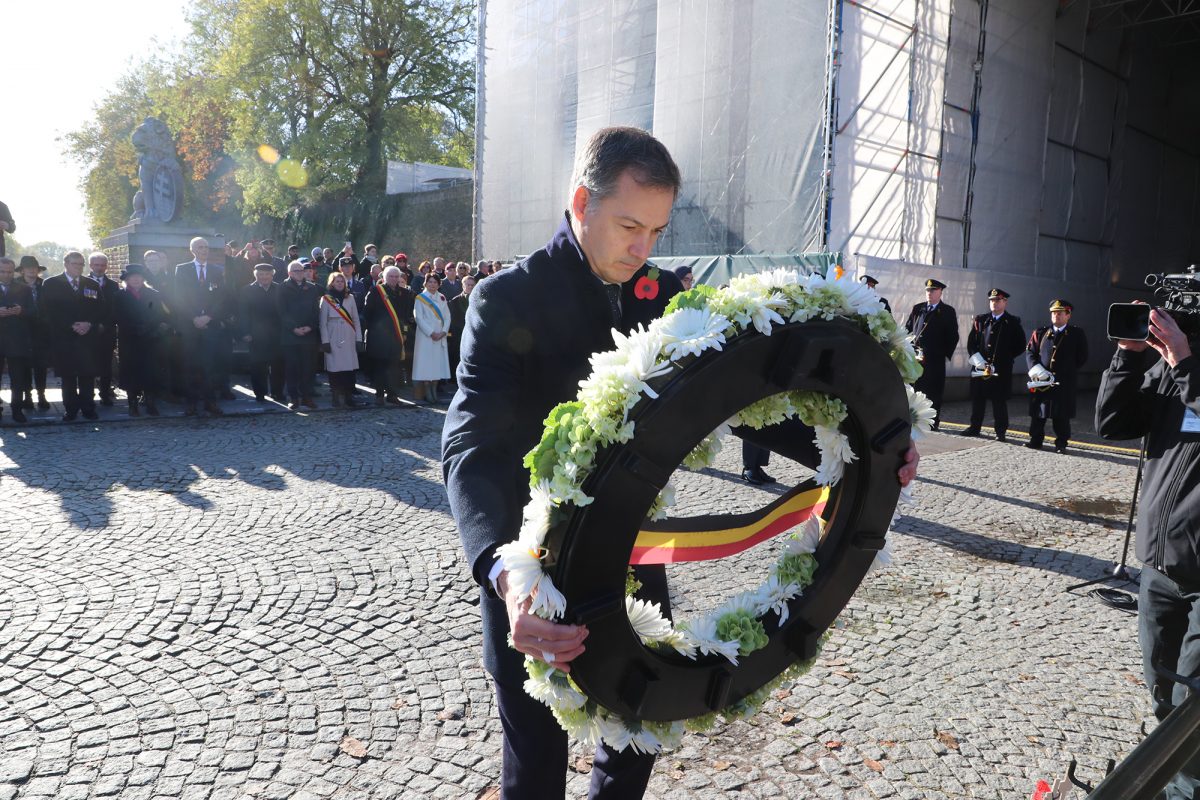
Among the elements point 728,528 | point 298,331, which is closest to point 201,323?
point 298,331

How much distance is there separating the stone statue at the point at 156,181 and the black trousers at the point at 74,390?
770 centimetres

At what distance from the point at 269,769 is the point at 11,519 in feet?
14.0

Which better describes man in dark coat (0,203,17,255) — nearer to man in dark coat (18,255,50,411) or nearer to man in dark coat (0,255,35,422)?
man in dark coat (18,255,50,411)

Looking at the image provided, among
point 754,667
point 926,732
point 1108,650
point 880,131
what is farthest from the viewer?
point 880,131

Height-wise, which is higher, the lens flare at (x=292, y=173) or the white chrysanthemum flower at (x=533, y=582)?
the lens flare at (x=292, y=173)

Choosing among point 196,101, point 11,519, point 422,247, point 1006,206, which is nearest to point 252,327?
point 11,519

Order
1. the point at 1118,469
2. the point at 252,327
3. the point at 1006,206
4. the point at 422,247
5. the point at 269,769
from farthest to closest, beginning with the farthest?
the point at 422,247 < the point at 1006,206 < the point at 252,327 < the point at 1118,469 < the point at 269,769

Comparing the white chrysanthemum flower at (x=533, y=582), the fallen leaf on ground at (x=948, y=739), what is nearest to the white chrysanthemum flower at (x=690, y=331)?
the white chrysanthemum flower at (x=533, y=582)

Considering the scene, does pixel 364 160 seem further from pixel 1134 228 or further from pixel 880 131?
pixel 1134 228

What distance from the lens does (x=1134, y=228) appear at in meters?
20.5

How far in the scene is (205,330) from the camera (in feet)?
34.1

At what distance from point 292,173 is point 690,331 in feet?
108

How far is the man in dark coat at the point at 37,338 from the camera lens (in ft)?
31.9

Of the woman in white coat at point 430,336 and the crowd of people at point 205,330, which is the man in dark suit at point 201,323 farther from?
the woman in white coat at point 430,336
